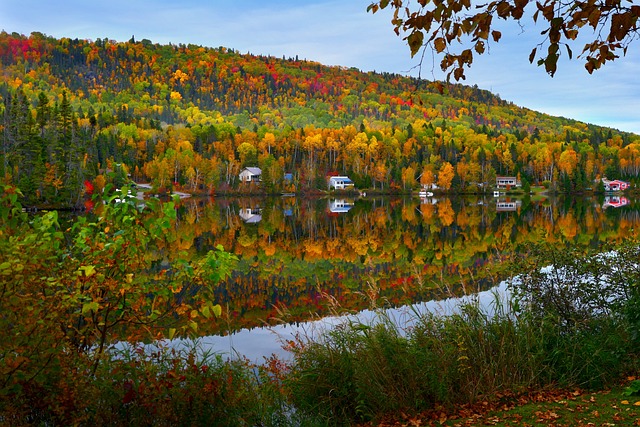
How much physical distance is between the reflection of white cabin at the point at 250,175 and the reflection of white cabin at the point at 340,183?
629 inches

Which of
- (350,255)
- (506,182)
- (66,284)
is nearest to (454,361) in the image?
(66,284)

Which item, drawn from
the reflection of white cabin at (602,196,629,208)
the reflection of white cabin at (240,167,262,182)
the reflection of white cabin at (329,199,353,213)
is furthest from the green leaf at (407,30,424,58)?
the reflection of white cabin at (240,167,262,182)

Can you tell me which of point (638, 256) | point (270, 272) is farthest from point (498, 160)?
point (638, 256)

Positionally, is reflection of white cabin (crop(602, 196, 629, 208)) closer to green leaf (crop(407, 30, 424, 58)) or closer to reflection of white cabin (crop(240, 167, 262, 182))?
reflection of white cabin (crop(240, 167, 262, 182))

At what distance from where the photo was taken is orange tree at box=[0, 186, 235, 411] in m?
4.46

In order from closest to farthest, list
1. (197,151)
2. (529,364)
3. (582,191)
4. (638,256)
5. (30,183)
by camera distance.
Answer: (529,364) → (638,256) → (30,183) → (582,191) → (197,151)

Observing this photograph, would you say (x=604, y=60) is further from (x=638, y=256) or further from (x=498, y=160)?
(x=498, y=160)

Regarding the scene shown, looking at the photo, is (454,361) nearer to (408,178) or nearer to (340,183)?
(340,183)

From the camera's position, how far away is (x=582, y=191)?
119m

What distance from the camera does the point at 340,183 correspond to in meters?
119

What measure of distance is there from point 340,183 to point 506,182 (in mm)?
39978

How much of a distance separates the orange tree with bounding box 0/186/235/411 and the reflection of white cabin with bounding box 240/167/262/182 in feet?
380

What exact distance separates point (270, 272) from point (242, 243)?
8.81 metres

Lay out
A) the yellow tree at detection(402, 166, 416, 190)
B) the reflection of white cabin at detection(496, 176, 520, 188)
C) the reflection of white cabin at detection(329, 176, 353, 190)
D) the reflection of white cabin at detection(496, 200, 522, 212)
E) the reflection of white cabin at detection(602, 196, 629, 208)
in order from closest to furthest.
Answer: the reflection of white cabin at detection(496, 200, 522, 212) < the reflection of white cabin at detection(602, 196, 629, 208) < the yellow tree at detection(402, 166, 416, 190) < the reflection of white cabin at detection(329, 176, 353, 190) < the reflection of white cabin at detection(496, 176, 520, 188)
